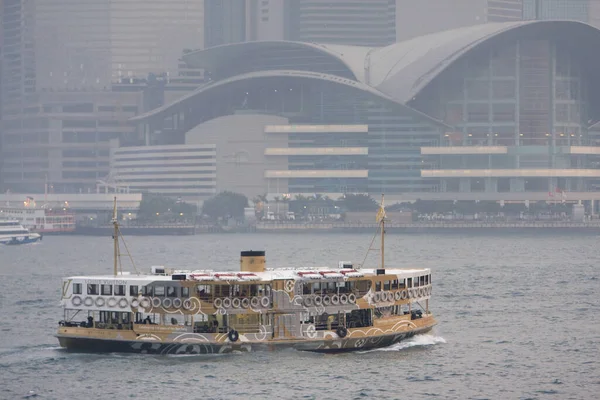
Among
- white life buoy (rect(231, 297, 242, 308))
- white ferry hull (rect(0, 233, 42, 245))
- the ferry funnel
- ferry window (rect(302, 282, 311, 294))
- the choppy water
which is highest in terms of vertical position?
the ferry funnel

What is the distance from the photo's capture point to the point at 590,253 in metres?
145

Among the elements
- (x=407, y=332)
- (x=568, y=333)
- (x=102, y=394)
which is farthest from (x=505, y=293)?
(x=102, y=394)

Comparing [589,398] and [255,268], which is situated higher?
[255,268]

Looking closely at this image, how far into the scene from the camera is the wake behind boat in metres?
61.0

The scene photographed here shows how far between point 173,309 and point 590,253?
3551 inches

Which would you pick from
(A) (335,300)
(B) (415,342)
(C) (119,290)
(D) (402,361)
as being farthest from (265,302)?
(B) (415,342)

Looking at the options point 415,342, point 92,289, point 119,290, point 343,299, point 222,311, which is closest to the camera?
point 222,311

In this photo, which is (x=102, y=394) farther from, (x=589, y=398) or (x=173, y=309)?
(x=589, y=398)

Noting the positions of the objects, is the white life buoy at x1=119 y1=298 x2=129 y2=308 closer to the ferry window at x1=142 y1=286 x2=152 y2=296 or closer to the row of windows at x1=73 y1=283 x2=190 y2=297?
the row of windows at x1=73 y1=283 x2=190 y2=297

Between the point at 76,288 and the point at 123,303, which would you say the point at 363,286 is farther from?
the point at 76,288

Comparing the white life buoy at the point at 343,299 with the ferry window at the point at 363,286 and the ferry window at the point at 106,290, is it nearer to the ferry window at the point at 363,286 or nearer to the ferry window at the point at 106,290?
the ferry window at the point at 363,286

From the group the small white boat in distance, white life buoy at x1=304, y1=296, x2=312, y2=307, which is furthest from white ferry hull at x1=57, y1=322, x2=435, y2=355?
the small white boat in distance

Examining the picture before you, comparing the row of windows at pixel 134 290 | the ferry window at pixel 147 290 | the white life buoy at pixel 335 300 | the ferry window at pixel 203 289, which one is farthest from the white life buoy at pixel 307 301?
the ferry window at pixel 147 290

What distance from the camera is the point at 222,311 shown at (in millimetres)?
60969
